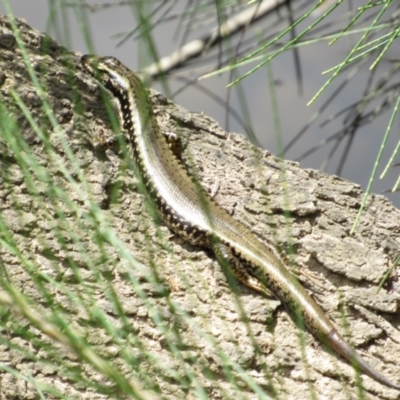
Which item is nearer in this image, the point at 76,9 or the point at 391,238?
the point at 76,9

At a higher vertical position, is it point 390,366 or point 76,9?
point 390,366

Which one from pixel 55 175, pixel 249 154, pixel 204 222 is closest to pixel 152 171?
pixel 204 222

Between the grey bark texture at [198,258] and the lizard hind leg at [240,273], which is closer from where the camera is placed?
the grey bark texture at [198,258]

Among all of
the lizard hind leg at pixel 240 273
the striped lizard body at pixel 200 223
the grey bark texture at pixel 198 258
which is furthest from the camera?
the lizard hind leg at pixel 240 273

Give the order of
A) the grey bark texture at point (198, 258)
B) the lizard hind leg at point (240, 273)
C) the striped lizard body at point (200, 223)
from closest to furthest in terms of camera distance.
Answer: the grey bark texture at point (198, 258), the striped lizard body at point (200, 223), the lizard hind leg at point (240, 273)

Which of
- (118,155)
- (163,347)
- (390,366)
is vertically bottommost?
(163,347)

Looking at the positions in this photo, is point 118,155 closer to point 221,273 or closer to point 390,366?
point 221,273

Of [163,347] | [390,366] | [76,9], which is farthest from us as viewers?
[390,366]

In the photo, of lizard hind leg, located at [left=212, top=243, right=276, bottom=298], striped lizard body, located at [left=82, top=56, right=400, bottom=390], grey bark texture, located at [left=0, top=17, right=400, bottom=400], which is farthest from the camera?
lizard hind leg, located at [left=212, top=243, right=276, bottom=298]

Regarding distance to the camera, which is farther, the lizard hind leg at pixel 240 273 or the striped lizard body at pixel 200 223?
the lizard hind leg at pixel 240 273
